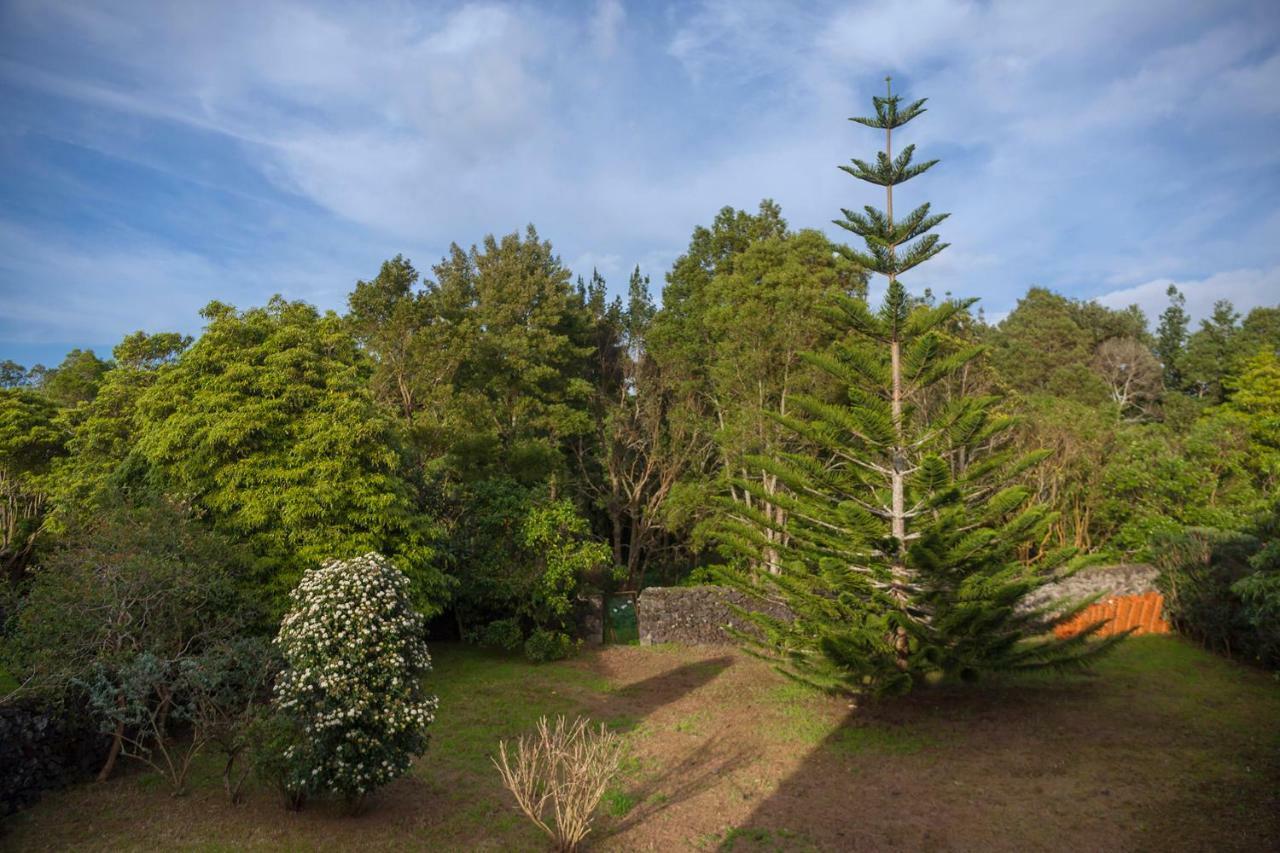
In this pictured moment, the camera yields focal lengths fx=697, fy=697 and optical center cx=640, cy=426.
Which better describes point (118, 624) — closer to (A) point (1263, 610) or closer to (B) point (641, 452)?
(A) point (1263, 610)

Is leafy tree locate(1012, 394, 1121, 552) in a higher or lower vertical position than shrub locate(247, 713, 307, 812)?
higher

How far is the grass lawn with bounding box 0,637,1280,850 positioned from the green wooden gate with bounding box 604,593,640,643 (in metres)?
4.80

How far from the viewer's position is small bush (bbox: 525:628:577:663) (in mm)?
11664

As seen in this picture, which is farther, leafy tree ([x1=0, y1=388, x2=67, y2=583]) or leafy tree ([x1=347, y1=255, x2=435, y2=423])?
leafy tree ([x1=347, y1=255, x2=435, y2=423])

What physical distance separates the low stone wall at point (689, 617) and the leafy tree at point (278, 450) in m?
4.65

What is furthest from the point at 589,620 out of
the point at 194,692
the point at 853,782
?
the point at 194,692

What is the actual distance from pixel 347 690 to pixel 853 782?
4.33 m

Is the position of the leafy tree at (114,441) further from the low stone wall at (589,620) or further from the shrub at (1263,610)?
the shrub at (1263,610)

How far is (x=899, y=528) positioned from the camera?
7.51 metres

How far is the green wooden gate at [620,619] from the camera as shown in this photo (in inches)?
557

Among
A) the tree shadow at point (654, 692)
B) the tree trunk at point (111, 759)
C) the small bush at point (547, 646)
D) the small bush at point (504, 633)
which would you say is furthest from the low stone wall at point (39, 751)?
the small bush at point (547, 646)

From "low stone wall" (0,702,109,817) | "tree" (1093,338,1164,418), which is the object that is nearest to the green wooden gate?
"low stone wall" (0,702,109,817)

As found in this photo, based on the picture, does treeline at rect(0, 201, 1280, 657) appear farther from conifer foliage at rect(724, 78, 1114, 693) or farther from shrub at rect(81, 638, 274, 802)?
shrub at rect(81, 638, 274, 802)

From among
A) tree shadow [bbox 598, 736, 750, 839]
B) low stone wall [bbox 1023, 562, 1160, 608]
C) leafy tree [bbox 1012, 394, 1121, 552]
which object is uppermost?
leafy tree [bbox 1012, 394, 1121, 552]
